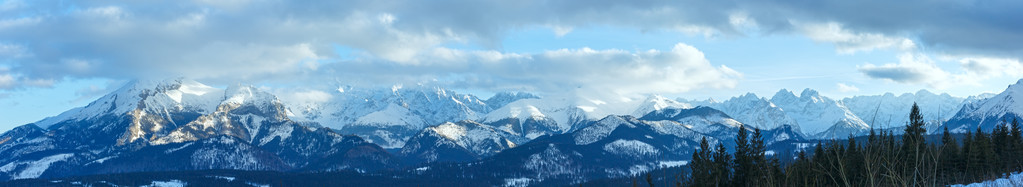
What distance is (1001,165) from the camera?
111 metres

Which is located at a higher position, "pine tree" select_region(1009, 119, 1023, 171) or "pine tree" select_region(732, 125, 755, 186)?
"pine tree" select_region(1009, 119, 1023, 171)

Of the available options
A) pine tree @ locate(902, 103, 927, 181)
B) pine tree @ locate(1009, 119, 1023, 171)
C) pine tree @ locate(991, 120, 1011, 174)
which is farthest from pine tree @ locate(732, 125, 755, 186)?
pine tree @ locate(1009, 119, 1023, 171)

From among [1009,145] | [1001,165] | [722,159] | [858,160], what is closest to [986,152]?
[1001,165]

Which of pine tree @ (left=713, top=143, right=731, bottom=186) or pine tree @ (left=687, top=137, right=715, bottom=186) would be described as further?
pine tree @ (left=713, top=143, right=731, bottom=186)

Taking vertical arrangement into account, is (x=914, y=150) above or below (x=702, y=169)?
above

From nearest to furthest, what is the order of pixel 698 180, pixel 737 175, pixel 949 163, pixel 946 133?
pixel 698 180 < pixel 737 175 < pixel 949 163 < pixel 946 133

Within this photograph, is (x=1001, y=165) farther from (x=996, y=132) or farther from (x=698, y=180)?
(x=698, y=180)

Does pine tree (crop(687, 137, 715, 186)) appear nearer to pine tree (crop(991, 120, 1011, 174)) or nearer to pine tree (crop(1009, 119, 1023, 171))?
pine tree (crop(991, 120, 1011, 174))

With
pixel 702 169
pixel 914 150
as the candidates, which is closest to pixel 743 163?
pixel 702 169

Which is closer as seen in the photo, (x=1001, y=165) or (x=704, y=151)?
(x=704, y=151)

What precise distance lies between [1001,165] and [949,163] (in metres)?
10.6

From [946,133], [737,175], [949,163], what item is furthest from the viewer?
[946,133]

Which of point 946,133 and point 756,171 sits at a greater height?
point 946,133

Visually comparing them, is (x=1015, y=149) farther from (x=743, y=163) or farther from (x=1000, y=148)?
(x=743, y=163)
